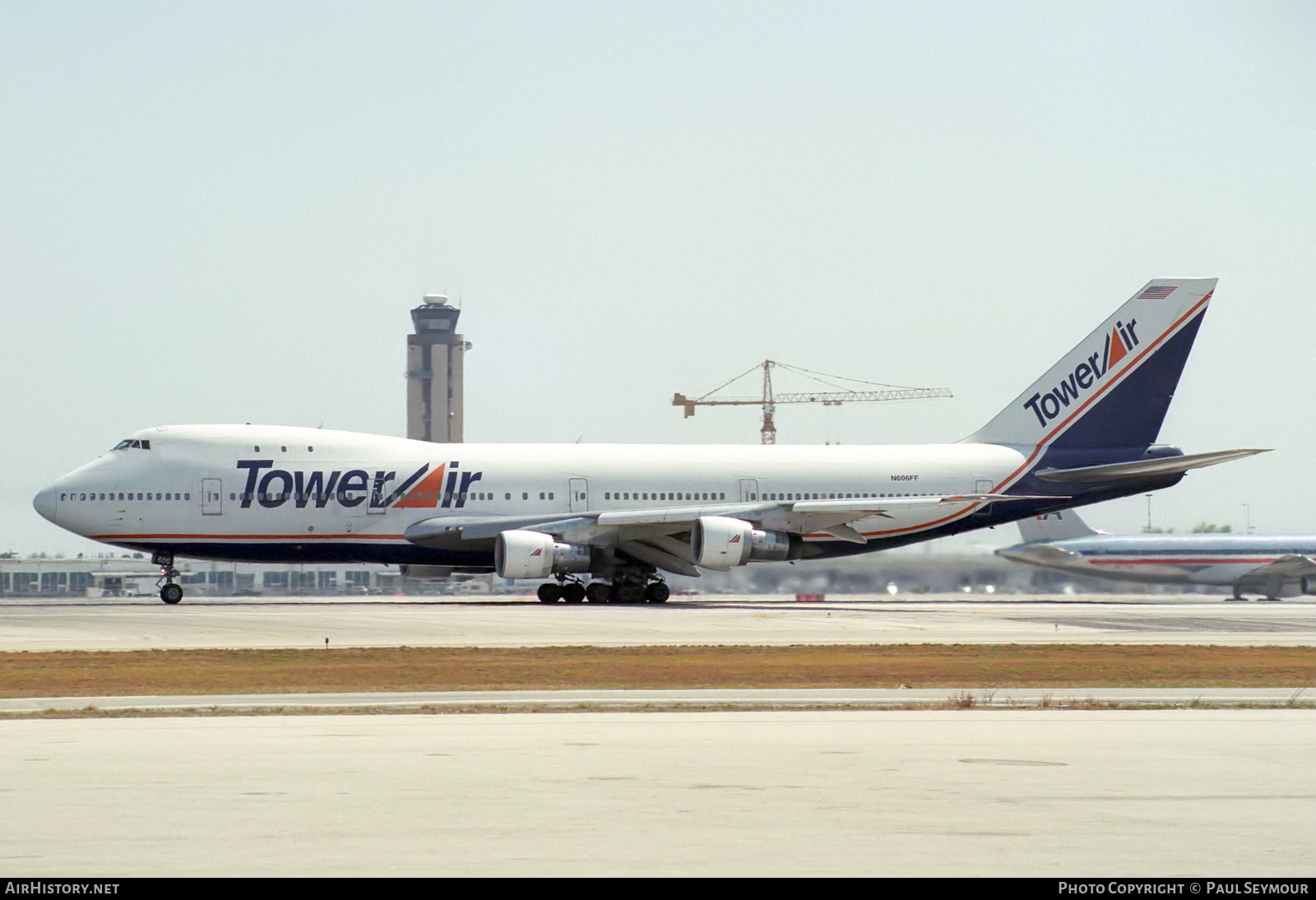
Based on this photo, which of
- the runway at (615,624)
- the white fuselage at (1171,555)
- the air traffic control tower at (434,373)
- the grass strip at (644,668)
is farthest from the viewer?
the air traffic control tower at (434,373)

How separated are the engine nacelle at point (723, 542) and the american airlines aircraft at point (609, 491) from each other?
0.06 m

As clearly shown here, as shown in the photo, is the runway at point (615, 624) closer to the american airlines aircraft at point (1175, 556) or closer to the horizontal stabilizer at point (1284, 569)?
the american airlines aircraft at point (1175, 556)

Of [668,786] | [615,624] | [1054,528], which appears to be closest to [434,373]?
[1054,528]

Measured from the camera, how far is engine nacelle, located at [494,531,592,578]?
44750 millimetres

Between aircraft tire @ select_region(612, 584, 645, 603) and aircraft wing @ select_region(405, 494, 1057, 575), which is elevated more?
aircraft wing @ select_region(405, 494, 1057, 575)

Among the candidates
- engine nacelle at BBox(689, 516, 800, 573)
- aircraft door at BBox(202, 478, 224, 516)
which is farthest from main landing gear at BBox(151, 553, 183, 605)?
engine nacelle at BBox(689, 516, 800, 573)

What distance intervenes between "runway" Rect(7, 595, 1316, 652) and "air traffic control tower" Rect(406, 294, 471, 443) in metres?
128

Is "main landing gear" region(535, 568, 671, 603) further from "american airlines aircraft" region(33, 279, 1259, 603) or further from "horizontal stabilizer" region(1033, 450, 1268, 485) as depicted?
"horizontal stabilizer" region(1033, 450, 1268, 485)

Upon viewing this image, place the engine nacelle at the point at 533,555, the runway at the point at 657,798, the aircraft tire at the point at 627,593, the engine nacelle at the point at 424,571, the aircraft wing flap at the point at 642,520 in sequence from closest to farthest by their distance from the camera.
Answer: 1. the runway at the point at 657,798
2. the engine nacelle at the point at 533,555
3. the aircraft wing flap at the point at 642,520
4. the aircraft tire at the point at 627,593
5. the engine nacelle at the point at 424,571

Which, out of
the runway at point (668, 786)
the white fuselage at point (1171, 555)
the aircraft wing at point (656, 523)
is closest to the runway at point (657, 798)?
the runway at point (668, 786)

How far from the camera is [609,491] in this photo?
160 ft

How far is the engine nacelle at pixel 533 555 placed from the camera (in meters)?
44.8

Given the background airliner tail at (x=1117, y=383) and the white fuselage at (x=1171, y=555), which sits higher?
the background airliner tail at (x=1117, y=383)
